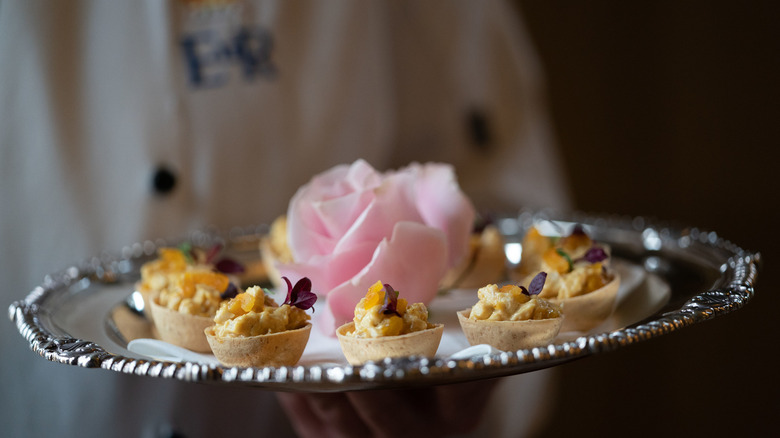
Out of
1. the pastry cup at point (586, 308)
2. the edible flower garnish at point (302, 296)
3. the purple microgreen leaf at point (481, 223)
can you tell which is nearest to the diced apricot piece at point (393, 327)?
the edible flower garnish at point (302, 296)

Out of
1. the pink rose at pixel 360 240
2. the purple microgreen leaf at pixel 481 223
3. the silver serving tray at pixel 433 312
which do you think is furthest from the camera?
the purple microgreen leaf at pixel 481 223

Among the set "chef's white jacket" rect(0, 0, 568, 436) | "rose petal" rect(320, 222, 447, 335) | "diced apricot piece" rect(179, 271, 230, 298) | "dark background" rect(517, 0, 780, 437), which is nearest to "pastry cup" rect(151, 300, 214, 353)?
"diced apricot piece" rect(179, 271, 230, 298)

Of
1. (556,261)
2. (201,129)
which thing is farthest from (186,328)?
(201,129)

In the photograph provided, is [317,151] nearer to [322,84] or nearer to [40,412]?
[322,84]

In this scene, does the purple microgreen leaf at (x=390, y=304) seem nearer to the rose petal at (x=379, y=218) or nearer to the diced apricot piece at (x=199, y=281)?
the rose petal at (x=379, y=218)

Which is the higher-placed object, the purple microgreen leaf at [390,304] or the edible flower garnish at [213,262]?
the purple microgreen leaf at [390,304]

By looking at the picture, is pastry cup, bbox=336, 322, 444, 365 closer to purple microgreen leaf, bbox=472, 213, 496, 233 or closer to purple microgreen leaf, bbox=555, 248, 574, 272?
purple microgreen leaf, bbox=555, 248, 574, 272
